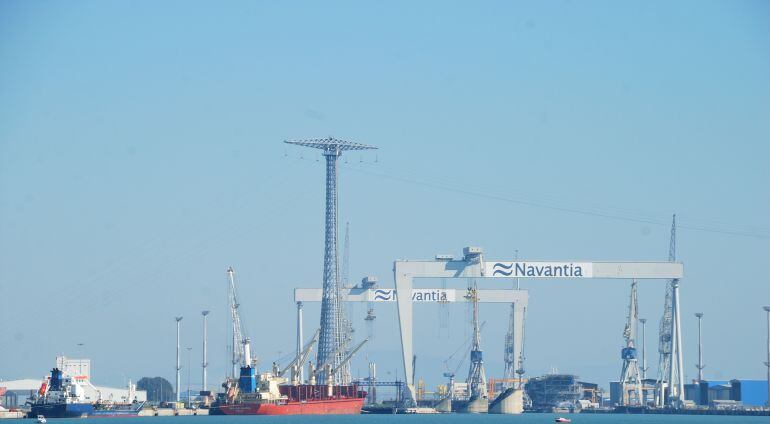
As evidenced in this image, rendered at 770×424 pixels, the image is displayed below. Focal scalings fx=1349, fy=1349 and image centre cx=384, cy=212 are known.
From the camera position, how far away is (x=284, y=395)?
5098 inches

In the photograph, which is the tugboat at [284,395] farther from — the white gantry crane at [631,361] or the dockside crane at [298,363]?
the white gantry crane at [631,361]

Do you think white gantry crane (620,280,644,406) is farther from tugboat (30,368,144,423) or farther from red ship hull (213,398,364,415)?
tugboat (30,368,144,423)

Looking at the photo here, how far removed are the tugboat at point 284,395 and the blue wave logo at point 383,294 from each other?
16.8 m

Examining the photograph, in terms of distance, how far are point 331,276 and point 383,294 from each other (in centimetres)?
2620

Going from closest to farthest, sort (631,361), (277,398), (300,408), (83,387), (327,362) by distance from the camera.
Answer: (277,398) < (300,408) < (327,362) < (83,387) < (631,361)

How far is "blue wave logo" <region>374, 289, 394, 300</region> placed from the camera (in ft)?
514

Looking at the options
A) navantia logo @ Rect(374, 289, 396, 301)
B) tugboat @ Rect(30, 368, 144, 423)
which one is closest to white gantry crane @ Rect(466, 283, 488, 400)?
navantia logo @ Rect(374, 289, 396, 301)

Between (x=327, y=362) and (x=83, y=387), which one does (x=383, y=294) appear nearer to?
(x=327, y=362)

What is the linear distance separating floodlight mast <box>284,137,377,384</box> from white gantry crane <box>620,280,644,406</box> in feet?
148

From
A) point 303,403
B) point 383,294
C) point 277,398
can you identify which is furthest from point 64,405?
point 383,294

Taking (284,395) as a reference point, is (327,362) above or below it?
above

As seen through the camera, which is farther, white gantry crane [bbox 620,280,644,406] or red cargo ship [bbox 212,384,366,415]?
white gantry crane [bbox 620,280,644,406]

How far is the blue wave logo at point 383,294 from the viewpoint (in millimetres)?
156625

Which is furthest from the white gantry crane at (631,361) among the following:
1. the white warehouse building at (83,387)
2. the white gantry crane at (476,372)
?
the white warehouse building at (83,387)
